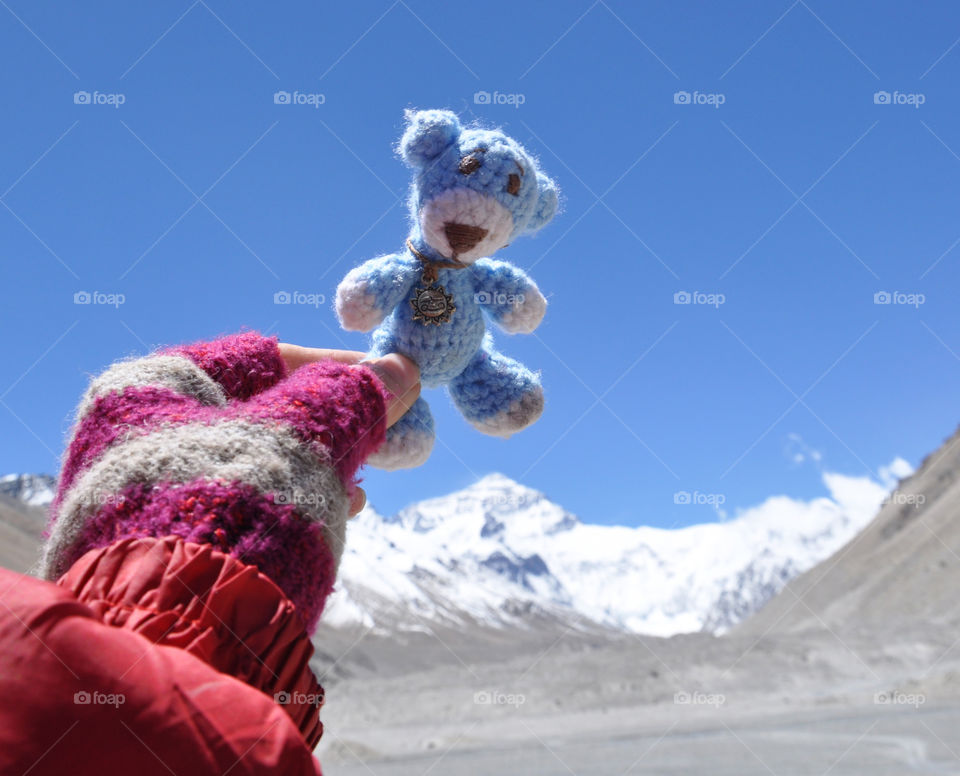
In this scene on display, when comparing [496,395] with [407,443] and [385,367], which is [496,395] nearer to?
[407,443]

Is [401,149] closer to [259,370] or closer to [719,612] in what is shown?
[259,370]

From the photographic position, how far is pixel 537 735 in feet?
102

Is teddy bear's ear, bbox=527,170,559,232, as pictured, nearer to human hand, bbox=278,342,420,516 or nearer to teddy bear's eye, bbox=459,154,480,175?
teddy bear's eye, bbox=459,154,480,175

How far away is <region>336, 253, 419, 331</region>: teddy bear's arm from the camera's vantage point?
151 cm

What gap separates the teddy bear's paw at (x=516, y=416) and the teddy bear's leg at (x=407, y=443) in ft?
0.46

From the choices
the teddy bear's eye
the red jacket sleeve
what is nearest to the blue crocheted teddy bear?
the teddy bear's eye

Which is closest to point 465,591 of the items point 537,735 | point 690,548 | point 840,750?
point 537,735

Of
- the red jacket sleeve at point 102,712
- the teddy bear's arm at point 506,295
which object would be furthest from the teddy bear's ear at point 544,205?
the red jacket sleeve at point 102,712

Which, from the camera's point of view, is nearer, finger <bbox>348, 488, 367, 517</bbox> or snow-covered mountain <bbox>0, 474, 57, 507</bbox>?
finger <bbox>348, 488, 367, 517</bbox>

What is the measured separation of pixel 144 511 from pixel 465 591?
358 ft

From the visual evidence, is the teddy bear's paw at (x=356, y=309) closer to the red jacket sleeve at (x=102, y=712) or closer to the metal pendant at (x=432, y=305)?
the metal pendant at (x=432, y=305)

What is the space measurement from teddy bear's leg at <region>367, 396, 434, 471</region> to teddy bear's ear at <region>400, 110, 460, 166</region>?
45 cm

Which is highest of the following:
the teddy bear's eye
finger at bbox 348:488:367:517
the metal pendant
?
the teddy bear's eye

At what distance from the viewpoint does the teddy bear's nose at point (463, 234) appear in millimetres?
1478
